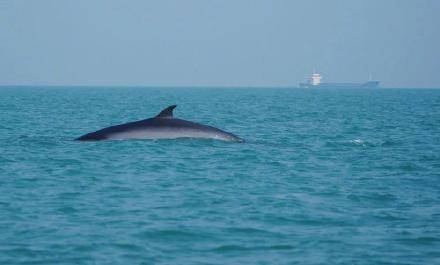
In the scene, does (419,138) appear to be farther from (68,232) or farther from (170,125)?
(68,232)

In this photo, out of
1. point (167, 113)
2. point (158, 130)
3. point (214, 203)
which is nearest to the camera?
point (214, 203)

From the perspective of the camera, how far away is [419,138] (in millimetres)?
39156

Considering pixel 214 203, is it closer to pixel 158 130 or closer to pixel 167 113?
pixel 167 113

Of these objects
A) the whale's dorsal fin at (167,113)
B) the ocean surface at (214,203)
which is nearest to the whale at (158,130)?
the whale's dorsal fin at (167,113)

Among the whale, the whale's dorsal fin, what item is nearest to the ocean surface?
the whale

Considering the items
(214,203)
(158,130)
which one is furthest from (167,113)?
(214,203)

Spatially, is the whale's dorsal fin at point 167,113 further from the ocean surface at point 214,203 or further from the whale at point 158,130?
the ocean surface at point 214,203

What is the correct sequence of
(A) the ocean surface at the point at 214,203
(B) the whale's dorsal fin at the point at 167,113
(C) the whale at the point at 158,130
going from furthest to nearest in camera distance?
(C) the whale at the point at 158,130 → (B) the whale's dorsal fin at the point at 167,113 → (A) the ocean surface at the point at 214,203

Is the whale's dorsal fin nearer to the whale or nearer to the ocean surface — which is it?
the whale

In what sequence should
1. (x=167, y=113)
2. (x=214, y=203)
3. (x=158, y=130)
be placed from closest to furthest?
(x=214, y=203) < (x=167, y=113) < (x=158, y=130)

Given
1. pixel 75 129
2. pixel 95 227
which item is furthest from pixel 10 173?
pixel 75 129

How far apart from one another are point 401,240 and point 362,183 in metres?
6.90

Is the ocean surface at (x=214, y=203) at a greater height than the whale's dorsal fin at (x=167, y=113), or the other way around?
the whale's dorsal fin at (x=167, y=113)

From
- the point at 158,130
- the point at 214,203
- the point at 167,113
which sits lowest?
the point at 214,203
